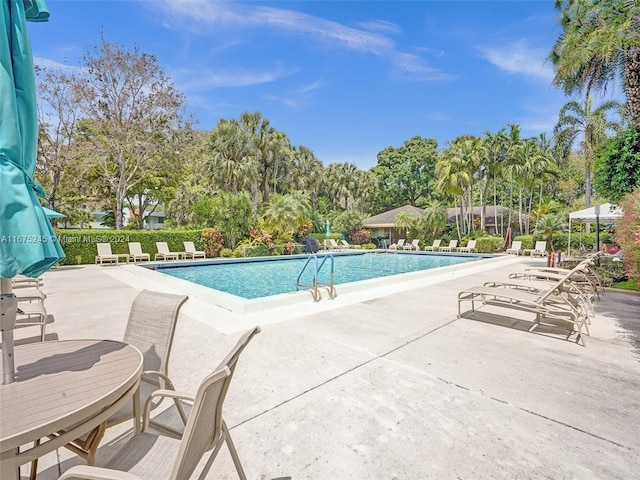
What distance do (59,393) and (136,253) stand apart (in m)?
17.1

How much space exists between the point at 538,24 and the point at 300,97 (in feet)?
55.0

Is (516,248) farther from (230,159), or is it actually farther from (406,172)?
(230,159)

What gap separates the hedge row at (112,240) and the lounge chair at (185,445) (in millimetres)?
15472

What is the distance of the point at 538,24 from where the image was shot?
47.1 feet

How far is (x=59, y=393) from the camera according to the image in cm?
158

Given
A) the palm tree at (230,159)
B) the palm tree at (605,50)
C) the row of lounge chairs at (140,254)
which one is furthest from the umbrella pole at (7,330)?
the palm tree at (230,159)

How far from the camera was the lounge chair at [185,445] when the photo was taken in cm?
133

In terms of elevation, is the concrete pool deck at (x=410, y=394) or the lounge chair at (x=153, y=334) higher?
the lounge chair at (x=153, y=334)

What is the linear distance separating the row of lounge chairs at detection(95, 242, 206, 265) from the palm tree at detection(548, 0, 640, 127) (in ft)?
62.5

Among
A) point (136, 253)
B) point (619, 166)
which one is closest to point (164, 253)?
point (136, 253)

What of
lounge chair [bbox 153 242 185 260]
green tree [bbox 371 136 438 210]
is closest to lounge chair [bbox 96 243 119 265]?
lounge chair [bbox 153 242 185 260]

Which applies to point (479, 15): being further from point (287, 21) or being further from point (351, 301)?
point (351, 301)

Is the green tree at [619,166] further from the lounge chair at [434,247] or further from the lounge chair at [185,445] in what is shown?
the lounge chair at [434,247]

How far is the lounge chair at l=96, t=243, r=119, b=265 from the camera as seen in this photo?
15.4 meters
